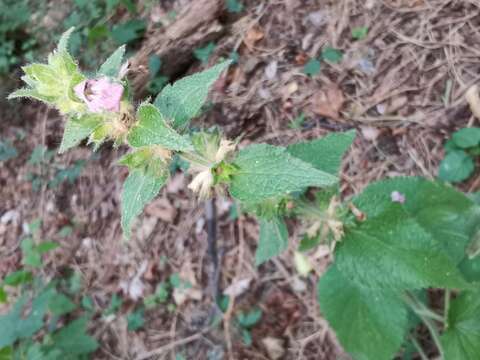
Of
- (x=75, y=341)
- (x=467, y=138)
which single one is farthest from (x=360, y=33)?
(x=75, y=341)

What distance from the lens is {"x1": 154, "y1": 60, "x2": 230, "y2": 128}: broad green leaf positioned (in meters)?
1.13

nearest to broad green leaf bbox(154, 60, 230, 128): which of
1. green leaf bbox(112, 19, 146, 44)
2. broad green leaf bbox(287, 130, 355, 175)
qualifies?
broad green leaf bbox(287, 130, 355, 175)

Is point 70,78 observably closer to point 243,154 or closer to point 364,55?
point 243,154

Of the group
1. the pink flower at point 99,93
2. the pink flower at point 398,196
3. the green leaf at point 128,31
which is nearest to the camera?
the pink flower at point 99,93

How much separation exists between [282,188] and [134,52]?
2.35 meters

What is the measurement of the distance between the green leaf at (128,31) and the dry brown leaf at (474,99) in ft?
6.36

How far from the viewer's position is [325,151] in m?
1.52

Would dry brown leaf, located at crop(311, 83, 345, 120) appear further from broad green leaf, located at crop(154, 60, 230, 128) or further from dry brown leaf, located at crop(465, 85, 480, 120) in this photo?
broad green leaf, located at crop(154, 60, 230, 128)

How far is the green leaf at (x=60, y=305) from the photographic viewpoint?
2696 millimetres

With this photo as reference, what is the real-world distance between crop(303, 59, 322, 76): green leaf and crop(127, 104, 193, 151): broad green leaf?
1.59m

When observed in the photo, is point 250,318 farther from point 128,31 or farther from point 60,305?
point 128,31

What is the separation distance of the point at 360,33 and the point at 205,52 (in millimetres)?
823

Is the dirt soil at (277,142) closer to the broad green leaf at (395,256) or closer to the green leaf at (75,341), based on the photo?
the green leaf at (75,341)

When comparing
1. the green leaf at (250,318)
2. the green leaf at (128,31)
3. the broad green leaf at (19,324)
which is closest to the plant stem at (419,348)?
the green leaf at (250,318)
